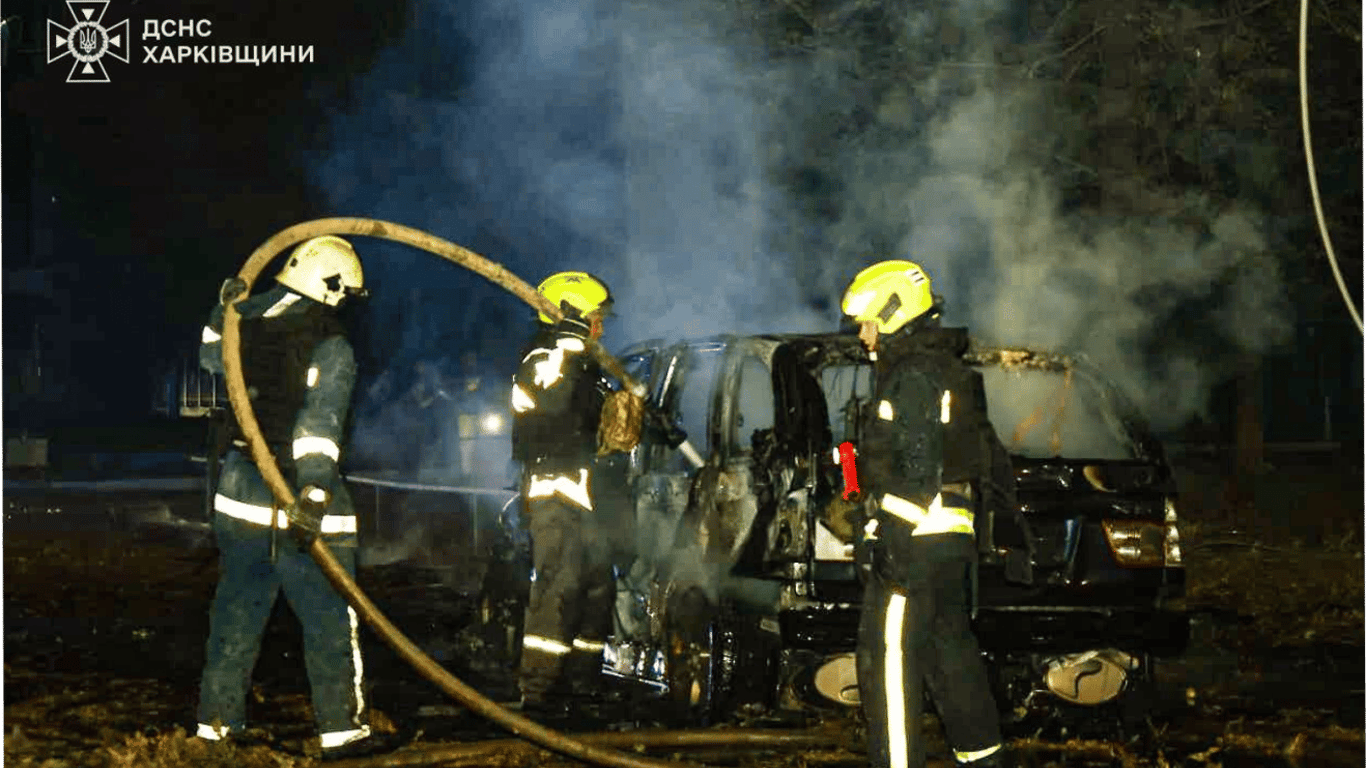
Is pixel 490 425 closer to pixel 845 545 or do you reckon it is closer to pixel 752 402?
pixel 752 402

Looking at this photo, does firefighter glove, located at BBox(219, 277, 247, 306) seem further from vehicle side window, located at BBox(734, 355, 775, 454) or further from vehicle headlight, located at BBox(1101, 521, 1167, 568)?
vehicle headlight, located at BBox(1101, 521, 1167, 568)

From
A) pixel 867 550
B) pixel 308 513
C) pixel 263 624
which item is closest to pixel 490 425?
pixel 263 624

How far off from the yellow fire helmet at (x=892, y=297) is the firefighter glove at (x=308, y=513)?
2.01m

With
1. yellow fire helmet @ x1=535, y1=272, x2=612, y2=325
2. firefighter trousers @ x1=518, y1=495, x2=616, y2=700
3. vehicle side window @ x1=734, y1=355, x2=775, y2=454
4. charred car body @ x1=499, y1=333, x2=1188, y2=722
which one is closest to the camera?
charred car body @ x1=499, y1=333, x2=1188, y2=722

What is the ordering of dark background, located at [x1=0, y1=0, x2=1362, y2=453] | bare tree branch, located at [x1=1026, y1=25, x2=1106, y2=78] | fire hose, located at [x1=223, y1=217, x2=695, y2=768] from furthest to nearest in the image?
dark background, located at [x1=0, y1=0, x2=1362, y2=453]
bare tree branch, located at [x1=1026, y1=25, x2=1106, y2=78]
fire hose, located at [x1=223, y1=217, x2=695, y2=768]

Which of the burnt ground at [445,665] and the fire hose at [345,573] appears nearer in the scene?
the fire hose at [345,573]

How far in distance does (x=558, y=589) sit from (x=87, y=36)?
18.6 meters

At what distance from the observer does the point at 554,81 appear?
24.5 meters

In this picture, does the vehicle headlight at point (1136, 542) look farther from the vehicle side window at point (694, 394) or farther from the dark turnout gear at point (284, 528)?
the dark turnout gear at point (284, 528)

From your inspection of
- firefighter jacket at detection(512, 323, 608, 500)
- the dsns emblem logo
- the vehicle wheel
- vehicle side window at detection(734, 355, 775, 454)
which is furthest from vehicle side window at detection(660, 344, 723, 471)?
the dsns emblem logo

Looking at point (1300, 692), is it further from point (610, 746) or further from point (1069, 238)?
point (1069, 238)

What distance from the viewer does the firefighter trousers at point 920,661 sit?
232 inches

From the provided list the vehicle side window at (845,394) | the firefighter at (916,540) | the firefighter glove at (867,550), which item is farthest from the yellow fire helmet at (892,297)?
the vehicle side window at (845,394)

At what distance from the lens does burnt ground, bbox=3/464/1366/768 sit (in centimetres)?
685
